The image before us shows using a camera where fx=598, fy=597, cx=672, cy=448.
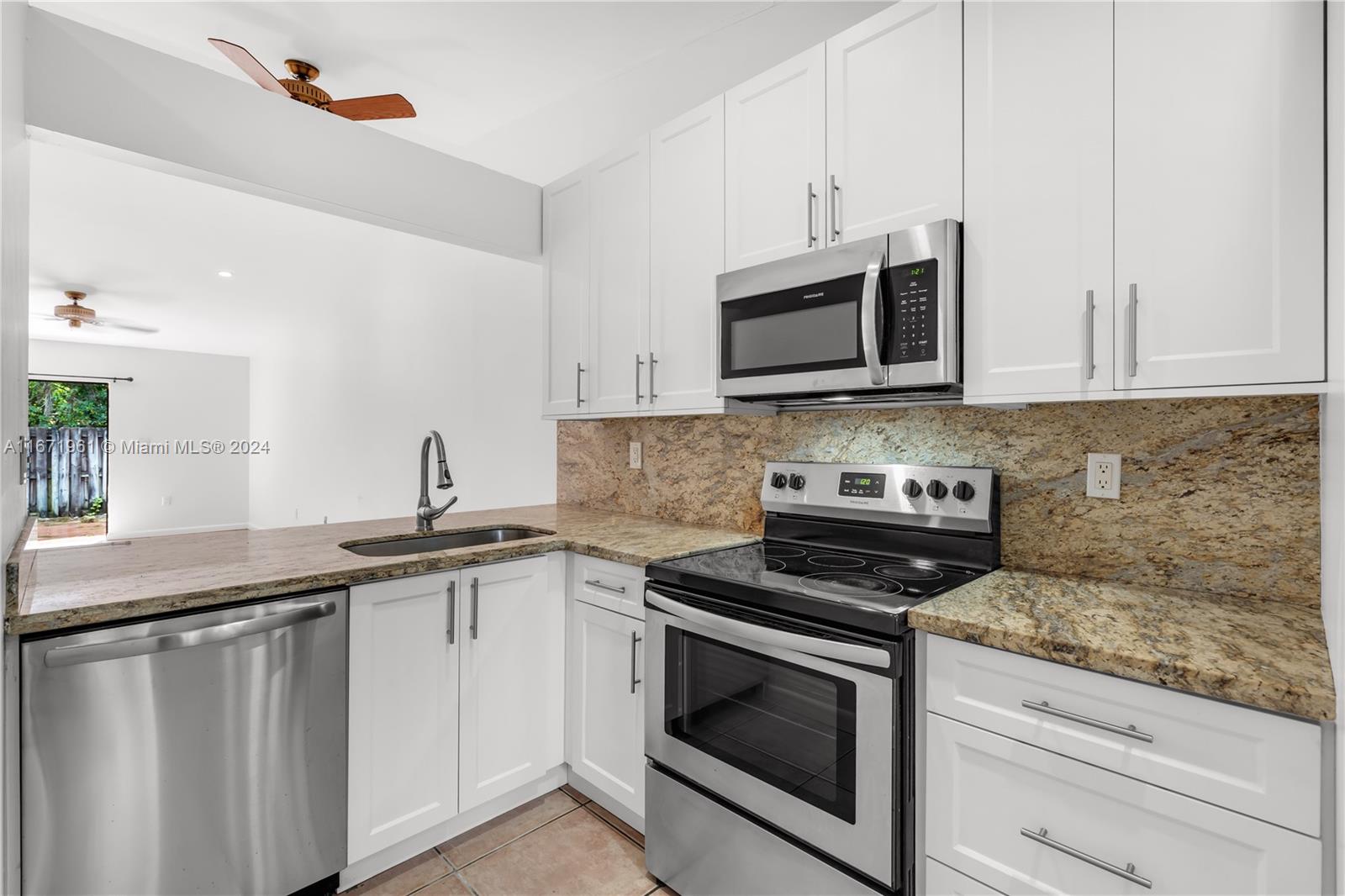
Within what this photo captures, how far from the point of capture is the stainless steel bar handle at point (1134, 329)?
49.1 inches

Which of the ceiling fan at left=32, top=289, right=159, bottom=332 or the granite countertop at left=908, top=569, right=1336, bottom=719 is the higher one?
the ceiling fan at left=32, top=289, right=159, bottom=332

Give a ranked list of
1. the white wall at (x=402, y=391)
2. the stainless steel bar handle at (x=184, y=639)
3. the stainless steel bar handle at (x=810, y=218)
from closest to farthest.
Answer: the stainless steel bar handle at (x=184, y=639)
the stainless steel bar handle at (x=810, y=218)
the white wall at (x=402, y=391)

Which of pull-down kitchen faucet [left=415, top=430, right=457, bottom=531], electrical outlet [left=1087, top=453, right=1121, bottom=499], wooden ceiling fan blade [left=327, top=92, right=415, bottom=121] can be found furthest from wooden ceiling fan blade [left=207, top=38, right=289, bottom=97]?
electrical outlet [left=1087, top=453, right=1121, bottom=499]

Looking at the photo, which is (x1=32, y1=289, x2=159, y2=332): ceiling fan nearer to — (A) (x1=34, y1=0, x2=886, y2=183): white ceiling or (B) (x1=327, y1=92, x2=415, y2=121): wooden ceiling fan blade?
(A) (x1=34, y1=0, x2=886, y2=183): white ceiling

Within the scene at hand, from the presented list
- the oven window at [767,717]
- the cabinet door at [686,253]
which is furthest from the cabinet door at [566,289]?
the oven window at [767,717]

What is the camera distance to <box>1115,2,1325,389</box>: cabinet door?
108cm

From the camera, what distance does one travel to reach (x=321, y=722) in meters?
1.58

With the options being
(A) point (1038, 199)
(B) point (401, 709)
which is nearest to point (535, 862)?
(B) point (401, 709)

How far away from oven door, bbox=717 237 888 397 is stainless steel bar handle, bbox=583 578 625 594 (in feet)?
2.33

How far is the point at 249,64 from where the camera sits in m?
2.30

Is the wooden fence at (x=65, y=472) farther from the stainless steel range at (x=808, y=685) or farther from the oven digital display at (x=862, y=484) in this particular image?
the oven digital display at (x=862, y=484)

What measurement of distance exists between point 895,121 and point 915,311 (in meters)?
0.53

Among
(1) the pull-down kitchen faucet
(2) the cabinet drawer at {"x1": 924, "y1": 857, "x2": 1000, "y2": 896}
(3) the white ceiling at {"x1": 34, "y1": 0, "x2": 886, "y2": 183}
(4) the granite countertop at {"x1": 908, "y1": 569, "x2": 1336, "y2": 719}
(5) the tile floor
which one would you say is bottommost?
(5) the tile floor

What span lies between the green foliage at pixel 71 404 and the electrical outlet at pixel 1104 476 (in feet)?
13.4
